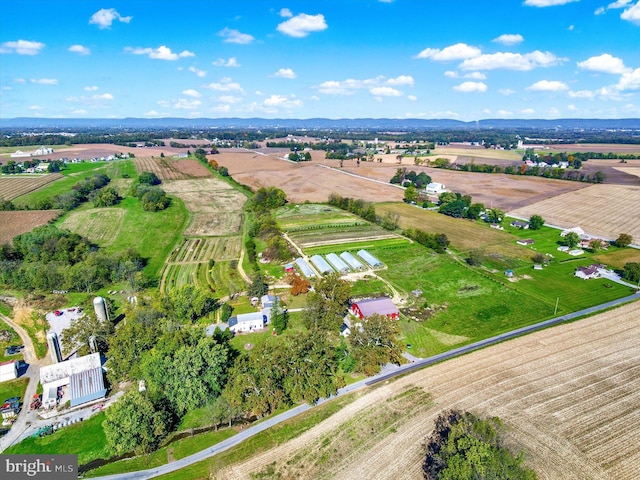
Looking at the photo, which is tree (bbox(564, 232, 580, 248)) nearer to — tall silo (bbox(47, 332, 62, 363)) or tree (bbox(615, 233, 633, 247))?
tree (bbox(615, 233, 633, 247))

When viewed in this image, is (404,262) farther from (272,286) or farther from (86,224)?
(86,224)

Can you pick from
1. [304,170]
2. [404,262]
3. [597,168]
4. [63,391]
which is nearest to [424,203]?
[404,262]

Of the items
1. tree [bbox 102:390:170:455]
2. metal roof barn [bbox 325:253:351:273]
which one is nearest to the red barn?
metal roof barn [bbox 325:253:351:273]

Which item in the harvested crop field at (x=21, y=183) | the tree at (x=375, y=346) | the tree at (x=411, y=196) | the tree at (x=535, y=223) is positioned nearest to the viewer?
the tree at (x=375, y=346)

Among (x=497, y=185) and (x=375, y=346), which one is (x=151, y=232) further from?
(x=497, y=185)

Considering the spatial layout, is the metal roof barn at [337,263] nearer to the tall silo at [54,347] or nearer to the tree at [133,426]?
the tree at [133,426]

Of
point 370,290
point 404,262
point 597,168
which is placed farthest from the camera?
point 597,168

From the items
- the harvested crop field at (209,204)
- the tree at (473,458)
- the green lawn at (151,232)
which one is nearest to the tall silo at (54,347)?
the green lawn at (151,232)
